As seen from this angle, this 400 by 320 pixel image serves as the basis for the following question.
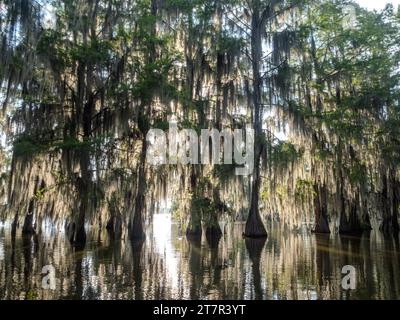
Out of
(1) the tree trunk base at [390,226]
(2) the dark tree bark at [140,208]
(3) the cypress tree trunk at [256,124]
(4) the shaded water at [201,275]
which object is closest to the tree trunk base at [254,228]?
(3) the cypress tree trunk at [256,124]

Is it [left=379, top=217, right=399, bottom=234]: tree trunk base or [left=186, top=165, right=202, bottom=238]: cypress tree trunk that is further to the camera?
[left=379, top=217, right=399, bottom=234]: tree trunk base

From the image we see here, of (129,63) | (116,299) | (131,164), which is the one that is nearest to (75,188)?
(131,164)

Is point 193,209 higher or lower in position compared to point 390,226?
higher

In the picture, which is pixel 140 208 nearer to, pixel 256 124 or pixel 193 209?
pixel 193 209

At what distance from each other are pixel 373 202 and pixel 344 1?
41.2ft

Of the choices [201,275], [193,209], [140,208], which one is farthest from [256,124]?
[201,275]

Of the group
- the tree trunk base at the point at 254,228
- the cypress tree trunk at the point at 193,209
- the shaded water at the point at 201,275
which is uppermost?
the cypress tree trunk at the point at 193,209

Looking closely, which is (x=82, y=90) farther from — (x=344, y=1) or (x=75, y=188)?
(x=344, y=1)

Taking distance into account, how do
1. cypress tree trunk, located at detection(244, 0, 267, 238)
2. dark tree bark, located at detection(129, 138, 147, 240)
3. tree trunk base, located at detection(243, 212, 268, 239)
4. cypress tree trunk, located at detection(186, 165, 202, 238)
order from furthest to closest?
1. tree trunk base, located at detection(243, 212, 268, 239)
2. cypress tree trunk, located at detection(244, 0, 267, 238)
3. cypress tree trunk, located at detection(186, 165, 202, 238)
4. dark tree bark, located at detection(129, 138, 147, 240)

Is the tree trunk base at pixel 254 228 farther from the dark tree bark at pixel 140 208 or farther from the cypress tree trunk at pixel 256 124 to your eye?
the dark tree bark at pixel 140 208

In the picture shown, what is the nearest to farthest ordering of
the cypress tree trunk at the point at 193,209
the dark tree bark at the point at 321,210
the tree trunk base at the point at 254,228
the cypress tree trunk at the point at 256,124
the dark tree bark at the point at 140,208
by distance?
the dark tree bark at the point at 140,208, the cypress tree trunk at the point at 193,209, the cypress tree trunk at the point at 256,124, the tree trunk base at the point at 254,228, the dark tree bark at the point at 321,210

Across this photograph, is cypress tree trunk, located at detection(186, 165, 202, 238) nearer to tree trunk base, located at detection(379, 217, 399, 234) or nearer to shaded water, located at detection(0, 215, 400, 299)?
shaded water, located at detection(0, 215, 400, 299)

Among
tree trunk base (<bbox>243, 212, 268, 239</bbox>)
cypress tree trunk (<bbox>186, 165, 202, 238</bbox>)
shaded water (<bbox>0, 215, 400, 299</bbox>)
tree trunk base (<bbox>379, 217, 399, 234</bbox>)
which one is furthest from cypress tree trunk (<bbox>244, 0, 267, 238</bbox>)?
tree trunk base (<bbox>379, 217, 399, 234</bbox>)

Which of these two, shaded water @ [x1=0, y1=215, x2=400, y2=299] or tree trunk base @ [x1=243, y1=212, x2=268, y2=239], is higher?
tree trunk base @ [x1=243, y1=212, x2=268, y2=239]
